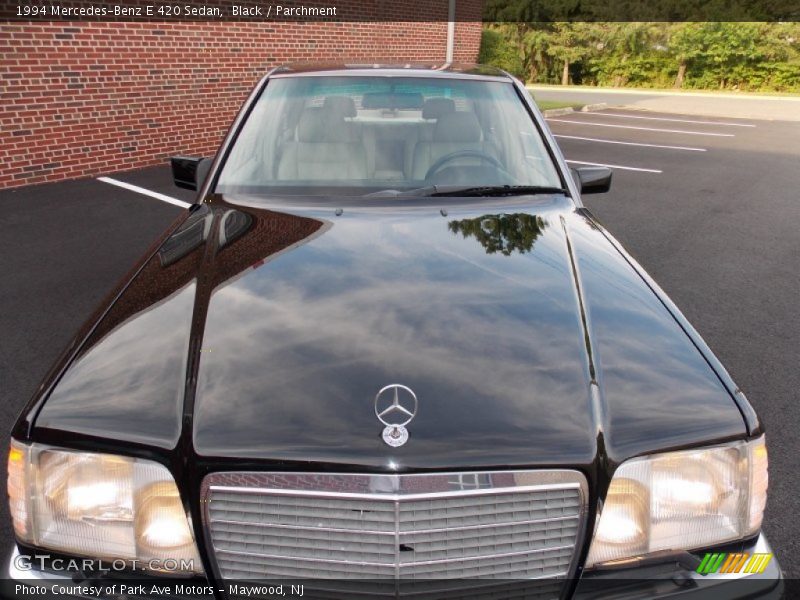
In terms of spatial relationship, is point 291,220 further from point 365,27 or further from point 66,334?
point 365,27

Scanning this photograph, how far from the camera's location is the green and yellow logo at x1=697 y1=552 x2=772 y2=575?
1.54 metres

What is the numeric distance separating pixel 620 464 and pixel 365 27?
1237 cm

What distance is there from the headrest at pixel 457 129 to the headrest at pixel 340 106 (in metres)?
0.41

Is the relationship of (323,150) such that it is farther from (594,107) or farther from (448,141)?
(594,107)

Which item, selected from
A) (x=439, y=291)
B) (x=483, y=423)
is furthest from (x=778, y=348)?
(x=483, y=423)

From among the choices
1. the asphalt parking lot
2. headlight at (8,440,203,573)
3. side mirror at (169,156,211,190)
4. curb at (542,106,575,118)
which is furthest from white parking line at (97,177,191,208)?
curb at (542,106,575,118)

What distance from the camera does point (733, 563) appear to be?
5.10 ft

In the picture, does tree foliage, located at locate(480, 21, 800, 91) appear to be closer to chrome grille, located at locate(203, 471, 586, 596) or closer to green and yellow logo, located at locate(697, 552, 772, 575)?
green and yellow logo, located at locate(697, 552, 772, 575)

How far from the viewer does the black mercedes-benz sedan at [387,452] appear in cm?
141

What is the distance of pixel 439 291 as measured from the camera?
1989 mm

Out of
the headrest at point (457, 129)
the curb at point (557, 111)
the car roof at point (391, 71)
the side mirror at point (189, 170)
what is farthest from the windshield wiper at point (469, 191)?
the curb at point (557, 111)

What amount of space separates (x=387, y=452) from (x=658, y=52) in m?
35.9

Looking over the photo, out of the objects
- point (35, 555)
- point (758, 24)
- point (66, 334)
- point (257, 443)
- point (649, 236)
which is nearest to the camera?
point (257, 443)

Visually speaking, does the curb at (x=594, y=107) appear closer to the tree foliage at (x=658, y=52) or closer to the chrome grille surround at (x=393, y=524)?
the tree foliage at (x=658, y=52)
